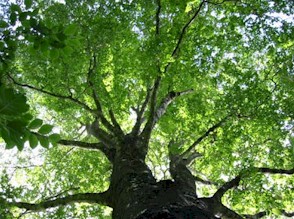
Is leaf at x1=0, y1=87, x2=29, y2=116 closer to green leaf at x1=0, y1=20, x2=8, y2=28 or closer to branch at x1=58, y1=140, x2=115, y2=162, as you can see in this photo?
green leaf at x1=0, y1=20, x2=8, y2=28

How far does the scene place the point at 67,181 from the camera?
12141 mm

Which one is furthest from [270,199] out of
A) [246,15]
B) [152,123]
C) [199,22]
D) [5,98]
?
[5,98]

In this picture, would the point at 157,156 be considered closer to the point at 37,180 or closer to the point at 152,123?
the point at 37,180

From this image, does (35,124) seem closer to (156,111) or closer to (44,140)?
(44,140)

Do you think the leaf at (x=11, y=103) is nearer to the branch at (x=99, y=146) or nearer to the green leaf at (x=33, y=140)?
the green leaf at (x=33, y=140)

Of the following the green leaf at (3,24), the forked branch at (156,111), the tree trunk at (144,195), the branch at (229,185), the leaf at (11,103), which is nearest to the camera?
the leaf at (11,103)

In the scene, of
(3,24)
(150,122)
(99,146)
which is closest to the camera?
(3,24)

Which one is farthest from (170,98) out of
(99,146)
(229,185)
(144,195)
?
(144,195)

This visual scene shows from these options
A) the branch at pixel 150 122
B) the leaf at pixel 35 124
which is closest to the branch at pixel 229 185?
the branch at pixel 150 122

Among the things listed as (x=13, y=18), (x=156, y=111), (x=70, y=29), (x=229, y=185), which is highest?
(x=156, y=111)

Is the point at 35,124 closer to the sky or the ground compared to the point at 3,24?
closer to the ground

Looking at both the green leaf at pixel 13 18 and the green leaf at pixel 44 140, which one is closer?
the green leaf at pixel 44 140

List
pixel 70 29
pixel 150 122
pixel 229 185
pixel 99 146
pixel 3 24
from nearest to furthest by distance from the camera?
pixel 70 29 < pixel 3 24 < pixel 229 185 < pixel 150 122 < pixel 99 146

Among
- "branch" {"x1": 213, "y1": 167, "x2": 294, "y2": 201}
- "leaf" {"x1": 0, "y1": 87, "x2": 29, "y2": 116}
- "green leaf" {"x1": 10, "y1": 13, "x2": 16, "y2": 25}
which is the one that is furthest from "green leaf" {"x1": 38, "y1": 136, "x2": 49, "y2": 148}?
"branch" {"x1": 213, "y1": 167, "x2": 294, "y2": 201}
